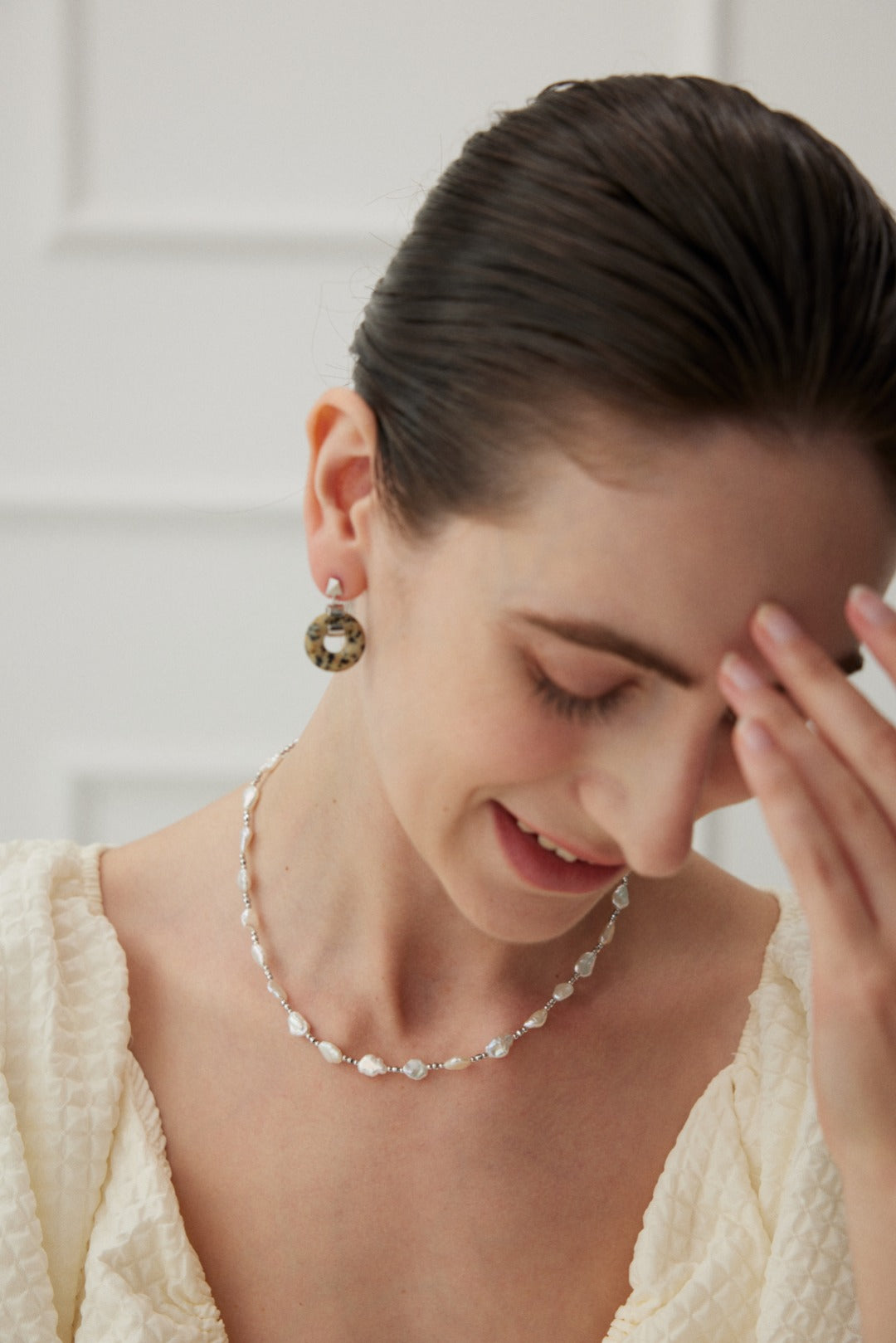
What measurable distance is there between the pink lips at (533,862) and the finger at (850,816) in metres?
0.17

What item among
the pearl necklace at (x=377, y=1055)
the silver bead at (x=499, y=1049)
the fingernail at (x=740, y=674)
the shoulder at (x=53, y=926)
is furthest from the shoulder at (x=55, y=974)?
the fingernail at (x=740, y=674)

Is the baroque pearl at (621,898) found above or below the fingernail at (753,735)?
below

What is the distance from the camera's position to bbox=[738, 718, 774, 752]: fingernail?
0.79m

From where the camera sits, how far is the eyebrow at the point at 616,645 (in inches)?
30.3

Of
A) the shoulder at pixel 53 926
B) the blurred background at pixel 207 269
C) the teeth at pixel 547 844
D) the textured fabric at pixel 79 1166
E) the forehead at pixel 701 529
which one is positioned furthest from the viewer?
the blurred background at pixel 207 269

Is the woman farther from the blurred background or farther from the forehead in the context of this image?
the blurred background

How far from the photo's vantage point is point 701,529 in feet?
2.47

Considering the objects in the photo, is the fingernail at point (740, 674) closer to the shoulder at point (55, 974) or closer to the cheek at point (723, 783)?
the cheek at point (723, 783)

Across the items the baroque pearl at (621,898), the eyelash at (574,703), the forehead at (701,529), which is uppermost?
the forehead at (701,529)

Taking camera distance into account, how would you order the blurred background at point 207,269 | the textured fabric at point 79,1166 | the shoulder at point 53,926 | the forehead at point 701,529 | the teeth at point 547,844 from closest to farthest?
the forehead at point 701,529
the teeth at point 547,844
the textured fabric at point 79,1166
the shoulder at point 53,926
the blurred background at point 207,269

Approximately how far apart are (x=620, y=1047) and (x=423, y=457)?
59 cm

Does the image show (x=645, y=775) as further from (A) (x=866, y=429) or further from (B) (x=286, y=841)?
(B) (x=286, y=841)

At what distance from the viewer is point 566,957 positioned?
1.22 meters

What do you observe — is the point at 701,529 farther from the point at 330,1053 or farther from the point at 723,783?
the point at 330,1053
